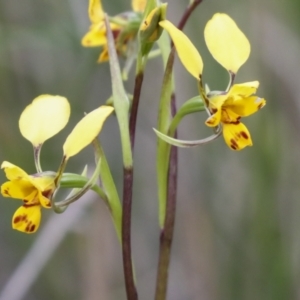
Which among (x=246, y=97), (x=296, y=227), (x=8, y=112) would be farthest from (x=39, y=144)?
(x=296, y=227)

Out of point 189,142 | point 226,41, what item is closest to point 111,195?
point 189,142

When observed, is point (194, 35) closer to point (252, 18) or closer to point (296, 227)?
point (252, 18)

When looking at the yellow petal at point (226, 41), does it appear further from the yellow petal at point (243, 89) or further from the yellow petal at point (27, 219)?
the yellow petal at point (27, 219)

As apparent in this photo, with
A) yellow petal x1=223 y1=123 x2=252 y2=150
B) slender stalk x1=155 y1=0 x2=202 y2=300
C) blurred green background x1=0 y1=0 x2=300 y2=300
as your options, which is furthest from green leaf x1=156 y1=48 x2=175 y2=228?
blurred green background x1=0 y1=0 x2=300 y2=300

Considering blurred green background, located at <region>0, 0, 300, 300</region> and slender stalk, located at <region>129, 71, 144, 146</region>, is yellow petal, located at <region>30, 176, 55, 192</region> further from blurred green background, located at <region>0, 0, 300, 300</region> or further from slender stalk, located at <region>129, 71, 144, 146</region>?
blurred green background, located at <region>0, 0, 300, 300</region>

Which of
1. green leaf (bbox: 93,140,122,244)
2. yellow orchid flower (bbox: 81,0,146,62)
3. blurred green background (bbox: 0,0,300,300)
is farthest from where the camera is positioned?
blurred green background (bbox: 0,0,300,300)
